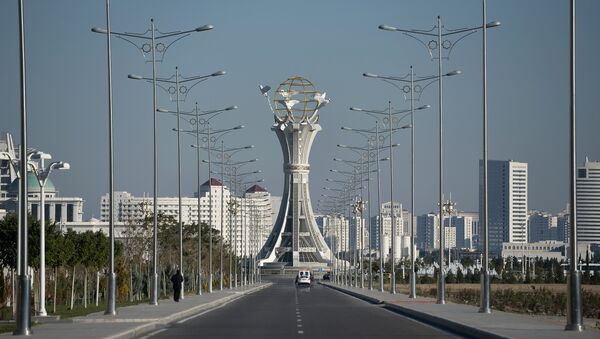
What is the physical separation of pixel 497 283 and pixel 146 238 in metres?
42.7

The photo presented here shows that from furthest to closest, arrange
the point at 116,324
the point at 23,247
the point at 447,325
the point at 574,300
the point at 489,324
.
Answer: the point at 447,325
the point at 116,324
the point at 489,324
the point at 574,300
the point at 23,247

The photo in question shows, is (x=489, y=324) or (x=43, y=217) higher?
(x=43, y=217)

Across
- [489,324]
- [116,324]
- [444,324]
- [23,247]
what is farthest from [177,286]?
[23,247]

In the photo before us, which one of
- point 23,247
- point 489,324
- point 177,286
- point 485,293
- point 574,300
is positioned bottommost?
point 177,286

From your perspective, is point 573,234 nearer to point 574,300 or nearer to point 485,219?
point 574,300

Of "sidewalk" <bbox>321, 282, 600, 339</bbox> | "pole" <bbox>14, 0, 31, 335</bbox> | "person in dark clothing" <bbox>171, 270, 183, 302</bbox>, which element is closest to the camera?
"pole" <bbox>14, 0, 31, 335</bbox>

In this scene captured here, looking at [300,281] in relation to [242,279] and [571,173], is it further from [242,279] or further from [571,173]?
[571,173]

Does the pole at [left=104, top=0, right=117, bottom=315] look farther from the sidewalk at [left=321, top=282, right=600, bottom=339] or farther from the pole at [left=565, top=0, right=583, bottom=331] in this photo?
the pole at [left=565, top=0, right=583, bottom=331]

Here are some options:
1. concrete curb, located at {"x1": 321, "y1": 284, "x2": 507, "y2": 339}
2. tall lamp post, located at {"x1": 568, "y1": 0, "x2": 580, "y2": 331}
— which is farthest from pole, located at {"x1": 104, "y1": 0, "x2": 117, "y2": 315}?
tall lamp post, located at {"x1": 568, "y1": 0, "x2": 580, "y2": 331}

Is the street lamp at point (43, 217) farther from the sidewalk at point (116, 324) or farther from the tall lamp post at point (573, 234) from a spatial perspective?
the tall lamp post at point (573, 234)

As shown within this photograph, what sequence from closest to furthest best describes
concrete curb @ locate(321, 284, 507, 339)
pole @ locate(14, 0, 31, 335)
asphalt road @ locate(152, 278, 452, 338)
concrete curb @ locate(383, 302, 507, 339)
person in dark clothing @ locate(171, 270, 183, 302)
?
pole @ locate(14, 0, 31, 335), concrete curb @ locate(383, 302, 507, 339), concrete curb @ locate(321, 284, 507, 339), asphalt road @ locate(152, 278, 452, 338), person in dark clothing @ locate(171, 270, 183, 302)

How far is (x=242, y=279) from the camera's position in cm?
13975

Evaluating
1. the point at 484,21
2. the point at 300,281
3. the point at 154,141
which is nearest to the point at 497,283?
the point at 300,281

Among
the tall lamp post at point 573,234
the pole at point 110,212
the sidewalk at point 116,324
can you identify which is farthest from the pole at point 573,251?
the pole at point 110,212
